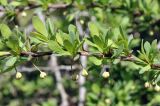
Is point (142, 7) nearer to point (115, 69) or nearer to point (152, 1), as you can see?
point (152, 1)

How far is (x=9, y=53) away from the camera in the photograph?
130 cm

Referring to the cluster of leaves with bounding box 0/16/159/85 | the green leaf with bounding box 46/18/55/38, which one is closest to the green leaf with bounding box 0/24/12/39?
the cluster of leaves with bounding box 0/16/159/85

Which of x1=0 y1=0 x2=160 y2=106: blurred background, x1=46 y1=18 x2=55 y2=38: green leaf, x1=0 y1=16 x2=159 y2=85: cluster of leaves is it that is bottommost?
x1=0 y1=0 x2=160 y2=106: blurred background

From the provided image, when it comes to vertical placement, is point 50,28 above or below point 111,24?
above

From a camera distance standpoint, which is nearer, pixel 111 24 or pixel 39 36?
pixel 39 36

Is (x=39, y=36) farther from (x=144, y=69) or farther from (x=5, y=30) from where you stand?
(x=144, y=69)

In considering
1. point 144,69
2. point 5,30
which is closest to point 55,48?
point 5,30

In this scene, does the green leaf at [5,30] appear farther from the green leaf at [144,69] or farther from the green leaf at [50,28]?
the green leaf at [144,69]

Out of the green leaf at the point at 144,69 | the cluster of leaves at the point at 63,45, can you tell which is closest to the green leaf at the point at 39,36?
the cluster of leaves at the point at 63,45

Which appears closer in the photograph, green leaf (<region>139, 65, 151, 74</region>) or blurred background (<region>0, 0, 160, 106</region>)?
green leaf (<region>139, 65, 151, 74</region>)

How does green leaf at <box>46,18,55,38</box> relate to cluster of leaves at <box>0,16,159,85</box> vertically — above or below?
above

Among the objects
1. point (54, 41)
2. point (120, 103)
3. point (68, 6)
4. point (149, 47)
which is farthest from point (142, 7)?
point (54, 41)

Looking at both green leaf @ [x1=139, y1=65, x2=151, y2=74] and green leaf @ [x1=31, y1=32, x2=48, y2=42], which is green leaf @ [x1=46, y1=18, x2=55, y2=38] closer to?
green leaf @ [x1=31, y1=32, x2=48, y2=42]

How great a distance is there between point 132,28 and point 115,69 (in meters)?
0.23
